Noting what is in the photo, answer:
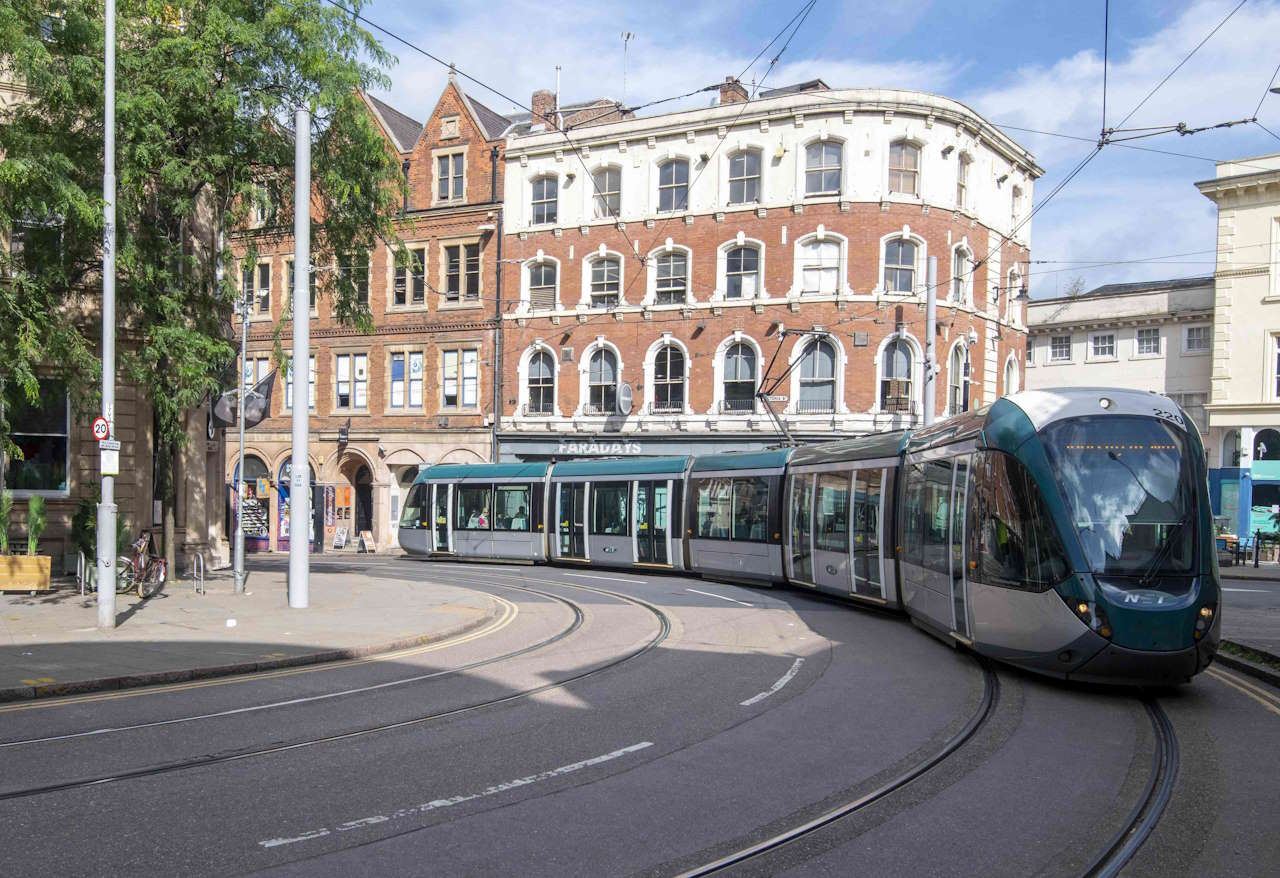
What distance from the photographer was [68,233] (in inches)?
681

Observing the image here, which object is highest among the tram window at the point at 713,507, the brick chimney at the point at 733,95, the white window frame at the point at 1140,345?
the brick chimney at the point at 733,95

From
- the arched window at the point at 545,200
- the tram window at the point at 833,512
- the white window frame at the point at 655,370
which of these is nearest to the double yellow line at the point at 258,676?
the tram window at the point at 833,512

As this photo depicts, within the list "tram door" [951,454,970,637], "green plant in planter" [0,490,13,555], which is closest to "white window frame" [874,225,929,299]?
"tram door" [951,454,970,637]

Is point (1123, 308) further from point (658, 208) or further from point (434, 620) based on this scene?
point (434, 620)

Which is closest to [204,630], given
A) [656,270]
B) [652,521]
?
[652,521]

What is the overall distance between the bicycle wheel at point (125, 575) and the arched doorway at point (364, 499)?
2542 cm

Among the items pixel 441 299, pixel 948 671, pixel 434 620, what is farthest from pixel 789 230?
pixel 948 671

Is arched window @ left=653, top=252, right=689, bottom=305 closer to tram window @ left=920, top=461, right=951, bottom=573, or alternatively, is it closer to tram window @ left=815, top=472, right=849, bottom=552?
tram window @ left=815, top=472, right=849, bottom=552

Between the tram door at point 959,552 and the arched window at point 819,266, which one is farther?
the arched window at point 819,266

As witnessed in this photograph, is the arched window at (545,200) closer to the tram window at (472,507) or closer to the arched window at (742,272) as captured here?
the arched window at (742,272)

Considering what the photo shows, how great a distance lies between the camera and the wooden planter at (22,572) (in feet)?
57.0

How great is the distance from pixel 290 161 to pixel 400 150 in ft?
81.9

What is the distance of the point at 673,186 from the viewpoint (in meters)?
37.2

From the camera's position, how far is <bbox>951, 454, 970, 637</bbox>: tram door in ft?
38.5
